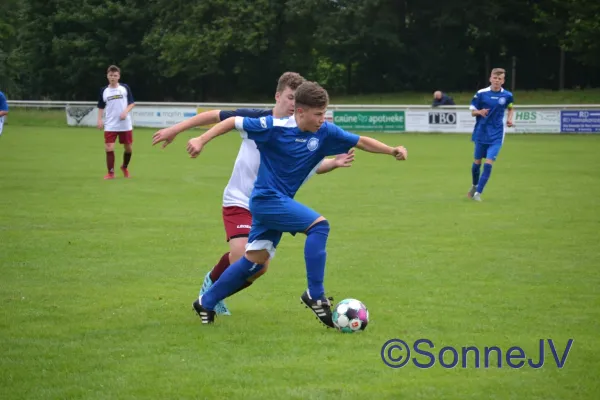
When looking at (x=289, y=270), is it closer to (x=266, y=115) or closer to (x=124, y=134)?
(x=266, y=115)

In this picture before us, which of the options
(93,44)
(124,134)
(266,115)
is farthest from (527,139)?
(93,44)

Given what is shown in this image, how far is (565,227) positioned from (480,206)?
8.30 ft

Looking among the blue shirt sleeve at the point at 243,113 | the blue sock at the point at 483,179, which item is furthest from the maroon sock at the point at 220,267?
the blue sock at the point at 483,179

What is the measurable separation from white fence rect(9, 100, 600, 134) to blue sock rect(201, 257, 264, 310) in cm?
2467

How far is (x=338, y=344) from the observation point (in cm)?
584

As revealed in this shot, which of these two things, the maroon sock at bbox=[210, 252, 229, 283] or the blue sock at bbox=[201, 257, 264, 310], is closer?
the blue sock at bbox=[201, 257, 264, 310]

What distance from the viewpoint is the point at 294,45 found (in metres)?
57.4

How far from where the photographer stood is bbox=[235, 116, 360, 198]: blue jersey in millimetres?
6305

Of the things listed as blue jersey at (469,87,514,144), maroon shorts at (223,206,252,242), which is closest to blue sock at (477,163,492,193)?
blue jersey at (469,87,514,144)

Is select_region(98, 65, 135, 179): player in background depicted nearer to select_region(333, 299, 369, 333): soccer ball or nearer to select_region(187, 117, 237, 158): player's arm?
select_region(187, 117, 237, 158): player's arm

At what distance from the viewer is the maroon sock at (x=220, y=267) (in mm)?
7000

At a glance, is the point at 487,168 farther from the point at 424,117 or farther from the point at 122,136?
the point at 424,117

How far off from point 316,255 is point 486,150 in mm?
10339

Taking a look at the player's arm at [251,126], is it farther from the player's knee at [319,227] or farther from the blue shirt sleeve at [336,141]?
the player's knee at [319,227]
